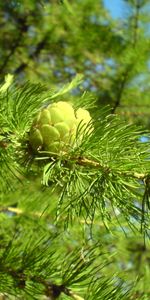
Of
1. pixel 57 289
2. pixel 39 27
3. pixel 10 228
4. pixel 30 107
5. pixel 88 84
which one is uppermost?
pixel 39 27

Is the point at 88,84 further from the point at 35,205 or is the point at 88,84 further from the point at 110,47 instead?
the point at 35,205

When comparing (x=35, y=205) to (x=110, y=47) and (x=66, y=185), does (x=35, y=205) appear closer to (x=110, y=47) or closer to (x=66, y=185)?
(x=66, y=185)

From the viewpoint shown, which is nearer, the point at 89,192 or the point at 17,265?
the point at 89,192

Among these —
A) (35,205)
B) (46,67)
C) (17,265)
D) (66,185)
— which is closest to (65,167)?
(66,185)

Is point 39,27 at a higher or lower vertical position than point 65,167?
higher

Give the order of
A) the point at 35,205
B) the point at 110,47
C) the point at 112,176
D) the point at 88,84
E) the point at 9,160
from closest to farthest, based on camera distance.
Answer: the point at 112,176 < the point at 9,160 < the point at 35,205 < the point at 110,47 < the point at 88,84

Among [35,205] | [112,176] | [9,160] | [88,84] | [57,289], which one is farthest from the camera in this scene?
[88,84]

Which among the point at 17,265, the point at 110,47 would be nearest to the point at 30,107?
the point at 17,265
